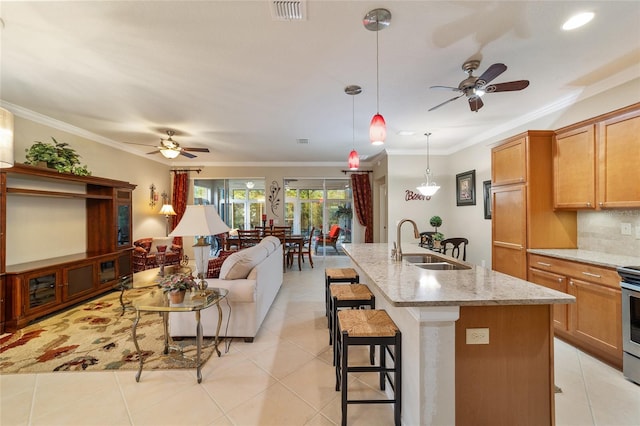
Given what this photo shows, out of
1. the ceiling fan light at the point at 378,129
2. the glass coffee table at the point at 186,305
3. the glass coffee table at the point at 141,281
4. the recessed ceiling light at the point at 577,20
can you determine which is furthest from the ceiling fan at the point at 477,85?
the glass coffee table at the point at 141,281

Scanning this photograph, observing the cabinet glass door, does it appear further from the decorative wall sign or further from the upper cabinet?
the upper cabinet

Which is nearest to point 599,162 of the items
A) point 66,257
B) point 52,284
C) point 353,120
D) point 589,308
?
point 589,308

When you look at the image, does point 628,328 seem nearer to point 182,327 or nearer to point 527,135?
point 527,135

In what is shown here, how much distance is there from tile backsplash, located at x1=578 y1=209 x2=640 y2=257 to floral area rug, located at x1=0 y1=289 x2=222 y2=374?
13.8 ft

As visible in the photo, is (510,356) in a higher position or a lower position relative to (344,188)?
lower

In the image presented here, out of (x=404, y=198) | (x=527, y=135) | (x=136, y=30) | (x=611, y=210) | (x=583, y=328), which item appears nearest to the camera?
(x=136, y=30)

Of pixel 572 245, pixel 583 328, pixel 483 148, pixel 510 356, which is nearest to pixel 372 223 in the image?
pixel 483 148

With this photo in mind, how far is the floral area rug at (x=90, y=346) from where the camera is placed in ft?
7.69

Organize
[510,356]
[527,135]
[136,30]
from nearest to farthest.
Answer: [510,356] < [136,30] < [527,135]

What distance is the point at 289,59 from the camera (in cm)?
239

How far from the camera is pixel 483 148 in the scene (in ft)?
15.6

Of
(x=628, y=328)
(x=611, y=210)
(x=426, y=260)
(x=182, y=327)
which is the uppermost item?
(x=611, y=210)

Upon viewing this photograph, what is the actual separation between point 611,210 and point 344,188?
5.57 m

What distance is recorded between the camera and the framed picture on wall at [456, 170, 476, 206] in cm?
502
